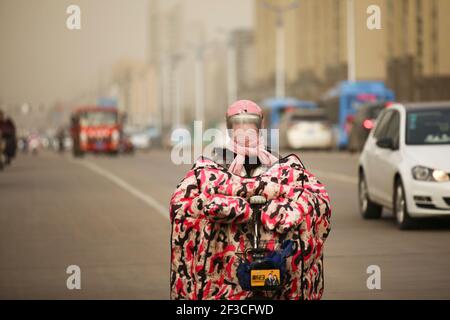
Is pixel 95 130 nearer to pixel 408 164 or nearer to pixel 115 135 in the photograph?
pixel 115 135

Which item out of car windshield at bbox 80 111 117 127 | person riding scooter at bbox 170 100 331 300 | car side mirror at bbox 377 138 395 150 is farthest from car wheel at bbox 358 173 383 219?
car windshield at bbox 80 111 117 127

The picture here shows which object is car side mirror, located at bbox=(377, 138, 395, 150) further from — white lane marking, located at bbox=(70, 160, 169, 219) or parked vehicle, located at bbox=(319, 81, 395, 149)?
parked vehicle, located at bbox=(319, 81, 395, 149)

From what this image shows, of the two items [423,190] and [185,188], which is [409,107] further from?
[185,188]

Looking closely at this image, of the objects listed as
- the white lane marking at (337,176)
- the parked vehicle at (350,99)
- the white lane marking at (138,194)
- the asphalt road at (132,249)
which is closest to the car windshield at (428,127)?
the asphalt road at (132,249)

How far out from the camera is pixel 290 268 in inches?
265

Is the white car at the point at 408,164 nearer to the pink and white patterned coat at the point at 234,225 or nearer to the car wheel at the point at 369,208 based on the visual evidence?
the car wheel at the point at 369,208

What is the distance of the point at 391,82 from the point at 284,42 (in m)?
86.1

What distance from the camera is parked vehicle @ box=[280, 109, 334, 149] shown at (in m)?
60.6

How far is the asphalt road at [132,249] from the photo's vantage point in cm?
1197

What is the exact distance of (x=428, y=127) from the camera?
60.1ft

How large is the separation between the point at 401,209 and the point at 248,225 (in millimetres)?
10767

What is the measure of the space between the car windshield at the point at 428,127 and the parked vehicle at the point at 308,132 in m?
41.7

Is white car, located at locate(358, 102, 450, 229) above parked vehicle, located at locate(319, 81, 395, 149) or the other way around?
above
